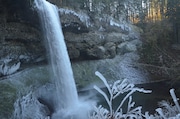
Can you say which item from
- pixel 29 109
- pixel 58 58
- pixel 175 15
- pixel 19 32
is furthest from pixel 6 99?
pixel 175 15

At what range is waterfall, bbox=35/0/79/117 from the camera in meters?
11.6

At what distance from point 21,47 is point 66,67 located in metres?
2.82

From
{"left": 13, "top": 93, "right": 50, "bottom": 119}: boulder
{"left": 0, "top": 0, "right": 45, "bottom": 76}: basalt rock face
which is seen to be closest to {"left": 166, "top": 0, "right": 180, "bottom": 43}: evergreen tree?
{"left": 0, "top": 0, "right": 45, "bottom": 76}: basalt rock face

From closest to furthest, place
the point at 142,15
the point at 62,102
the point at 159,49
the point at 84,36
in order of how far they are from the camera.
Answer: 1. the point at 62,102
2. the point at 84,36
3. the point at 159,49
4. the point at 142,15

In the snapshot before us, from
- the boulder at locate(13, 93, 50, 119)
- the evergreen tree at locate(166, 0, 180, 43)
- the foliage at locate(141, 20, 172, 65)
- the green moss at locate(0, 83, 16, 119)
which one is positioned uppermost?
the evergreen tree at locate(166, 0, 180, 43)

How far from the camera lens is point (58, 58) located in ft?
41.6

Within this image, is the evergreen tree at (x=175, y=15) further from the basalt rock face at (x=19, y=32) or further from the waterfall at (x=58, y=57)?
the basalt rock face at (x=19, y=32)

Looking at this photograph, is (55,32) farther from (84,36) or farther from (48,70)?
(84,36)

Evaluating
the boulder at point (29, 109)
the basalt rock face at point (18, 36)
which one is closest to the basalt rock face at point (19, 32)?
the basalt rock face at point (18, 36)

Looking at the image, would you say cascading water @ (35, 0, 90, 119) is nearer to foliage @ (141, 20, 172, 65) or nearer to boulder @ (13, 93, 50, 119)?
boulder @ (13, 93, 50, 119)

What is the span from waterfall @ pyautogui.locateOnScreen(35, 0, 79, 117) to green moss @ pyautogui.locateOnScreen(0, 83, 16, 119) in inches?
109

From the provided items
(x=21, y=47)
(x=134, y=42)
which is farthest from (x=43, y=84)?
(x=134, y=42)

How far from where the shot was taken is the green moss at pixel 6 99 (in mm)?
8422

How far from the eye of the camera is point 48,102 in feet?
38.0
